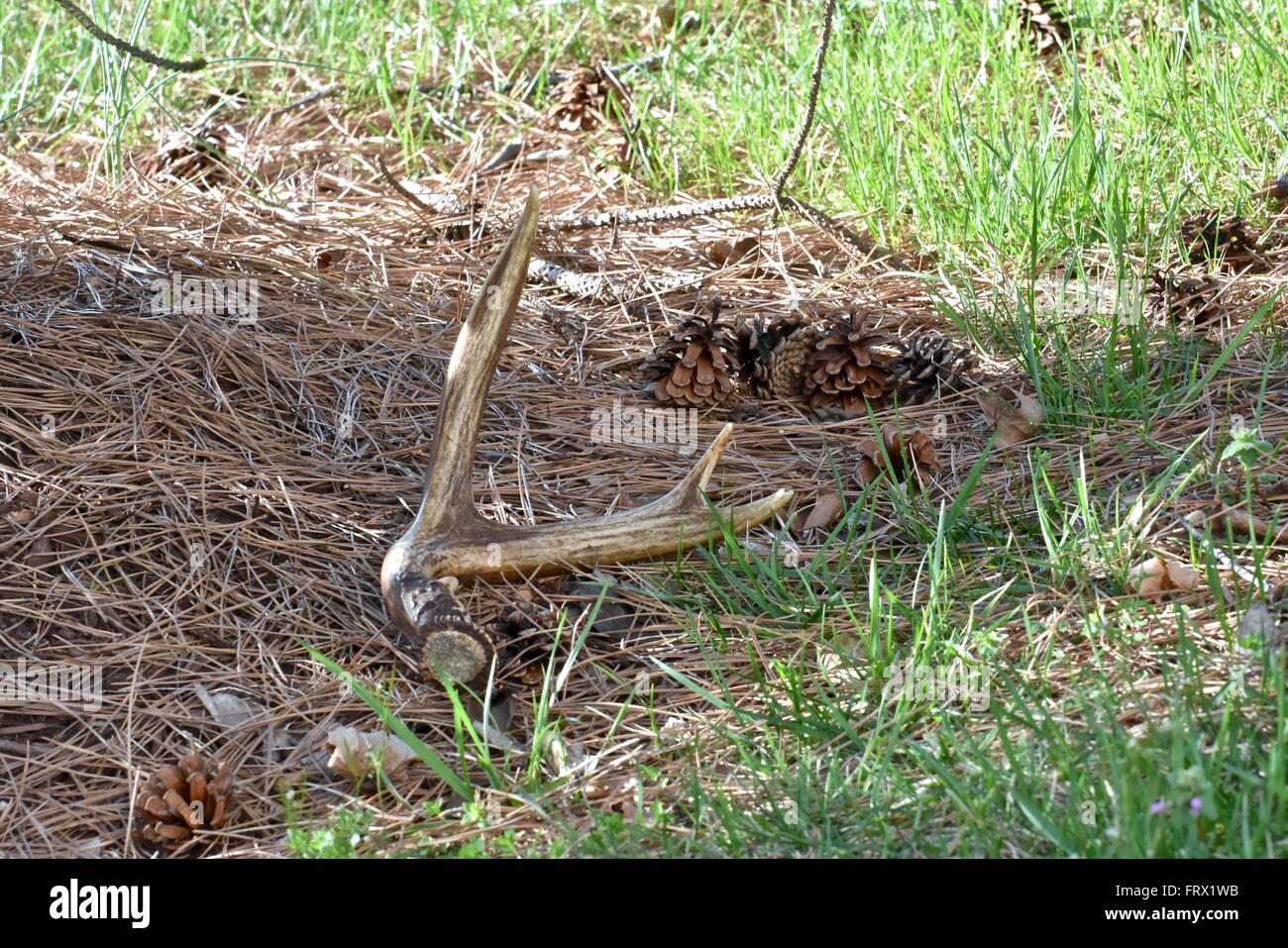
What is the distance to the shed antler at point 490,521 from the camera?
2.17 m

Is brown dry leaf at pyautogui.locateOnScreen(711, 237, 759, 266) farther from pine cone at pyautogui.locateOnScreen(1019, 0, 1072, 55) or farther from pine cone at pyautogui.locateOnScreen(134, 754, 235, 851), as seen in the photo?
pine cone at pyautogui.locateOnScreen(134, 754, 235, 851)

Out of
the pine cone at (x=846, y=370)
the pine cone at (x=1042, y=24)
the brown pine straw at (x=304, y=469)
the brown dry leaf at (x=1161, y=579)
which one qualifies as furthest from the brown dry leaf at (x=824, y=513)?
the pine cone at (x=1042, y=24)

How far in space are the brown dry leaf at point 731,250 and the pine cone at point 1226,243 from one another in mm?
1187

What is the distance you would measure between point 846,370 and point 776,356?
17 centimetres

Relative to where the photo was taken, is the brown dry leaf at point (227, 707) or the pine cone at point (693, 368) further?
the pine cone at point (693, 368)

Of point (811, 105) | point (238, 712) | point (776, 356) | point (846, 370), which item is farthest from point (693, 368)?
point (238, 712)

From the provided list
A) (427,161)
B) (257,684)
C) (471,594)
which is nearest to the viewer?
(257,684)

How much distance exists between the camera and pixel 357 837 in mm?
1652

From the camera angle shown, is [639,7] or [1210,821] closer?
[1210,821]

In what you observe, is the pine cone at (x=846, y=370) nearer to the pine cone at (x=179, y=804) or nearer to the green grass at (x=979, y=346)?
the green grass at (x=979, y=346)

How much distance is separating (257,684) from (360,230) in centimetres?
179

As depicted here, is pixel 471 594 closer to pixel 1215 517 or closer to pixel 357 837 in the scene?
pixel 357 837

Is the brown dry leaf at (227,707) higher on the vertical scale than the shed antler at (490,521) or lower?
lower

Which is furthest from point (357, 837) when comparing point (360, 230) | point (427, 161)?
point (427, 161)
